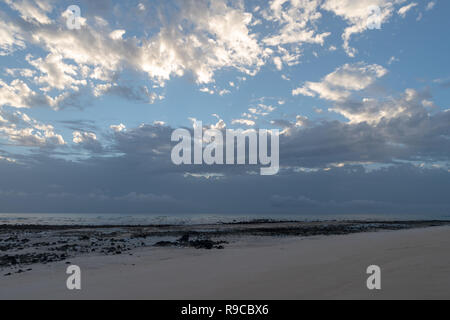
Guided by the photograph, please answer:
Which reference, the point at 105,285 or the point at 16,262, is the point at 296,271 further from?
the point at 16,262

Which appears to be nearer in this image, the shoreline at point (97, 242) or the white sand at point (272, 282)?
the white sand at point (272, 282)

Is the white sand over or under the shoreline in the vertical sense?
over

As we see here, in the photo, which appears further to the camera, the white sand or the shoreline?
the shoreline

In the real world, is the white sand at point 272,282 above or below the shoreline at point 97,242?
above

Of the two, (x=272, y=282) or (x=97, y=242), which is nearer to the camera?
(x=272, y=282)

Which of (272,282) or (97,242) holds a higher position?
(272,282)

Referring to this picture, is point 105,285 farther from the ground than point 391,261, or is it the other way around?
point 391,261

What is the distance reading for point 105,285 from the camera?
9.49 metres
